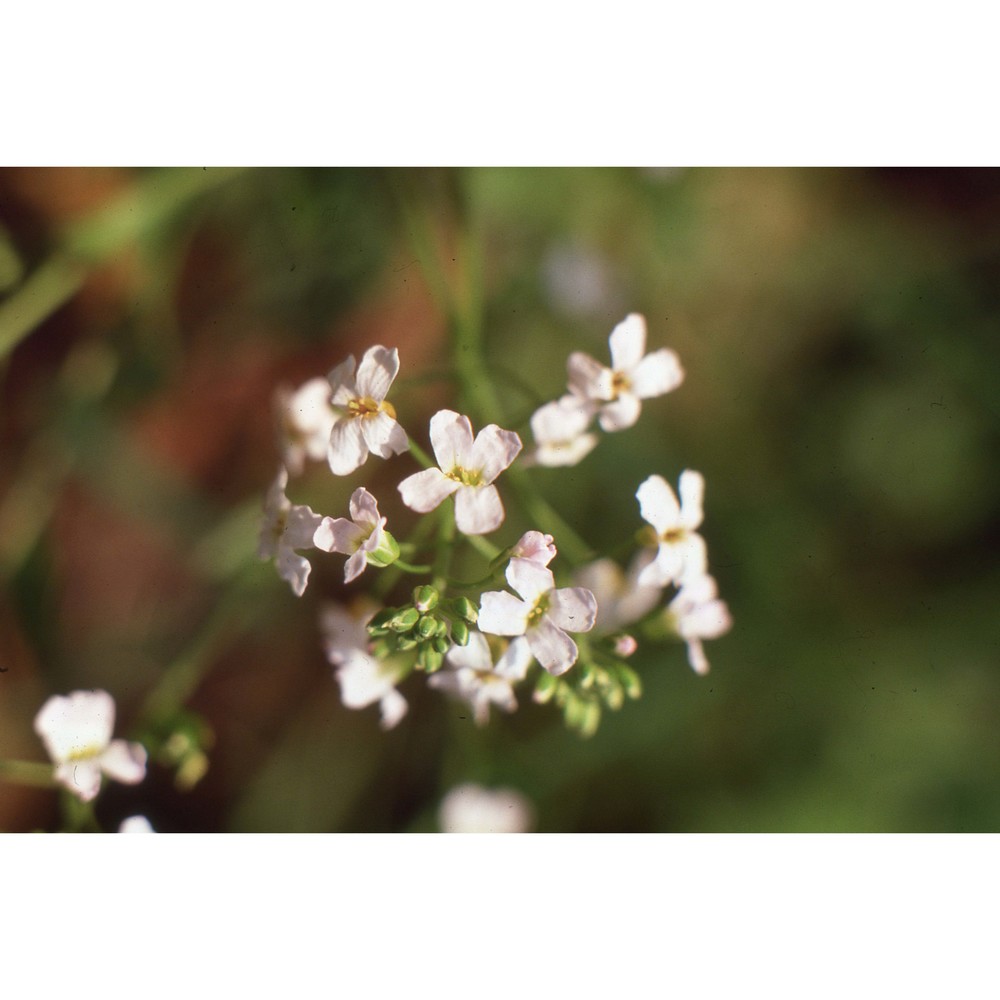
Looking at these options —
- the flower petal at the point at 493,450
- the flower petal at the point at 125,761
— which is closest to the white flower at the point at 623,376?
the flower petal at the point at 493,450

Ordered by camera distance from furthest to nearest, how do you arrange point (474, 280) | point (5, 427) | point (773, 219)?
point (773, 219) → point (5, 427) → point (474, 280)

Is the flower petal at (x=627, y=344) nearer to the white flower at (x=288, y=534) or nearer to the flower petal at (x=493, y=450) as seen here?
the flower petal at (x=493, y=450)

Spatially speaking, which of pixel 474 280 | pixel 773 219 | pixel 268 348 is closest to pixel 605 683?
pixel 474 280

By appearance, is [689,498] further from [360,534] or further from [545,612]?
[360,534]

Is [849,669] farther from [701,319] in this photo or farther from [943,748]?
[701,319]

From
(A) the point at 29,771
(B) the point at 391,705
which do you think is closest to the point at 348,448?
(B) the point at 391,705

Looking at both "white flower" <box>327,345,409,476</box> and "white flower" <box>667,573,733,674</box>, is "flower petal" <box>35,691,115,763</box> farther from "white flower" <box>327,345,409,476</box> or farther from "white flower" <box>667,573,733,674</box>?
"white flower" <box>667,573,733,674</box>

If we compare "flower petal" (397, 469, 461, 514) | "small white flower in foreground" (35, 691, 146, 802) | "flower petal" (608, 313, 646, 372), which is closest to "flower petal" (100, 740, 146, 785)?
"small white flower in foreground" (35, 691, 146, 802)
